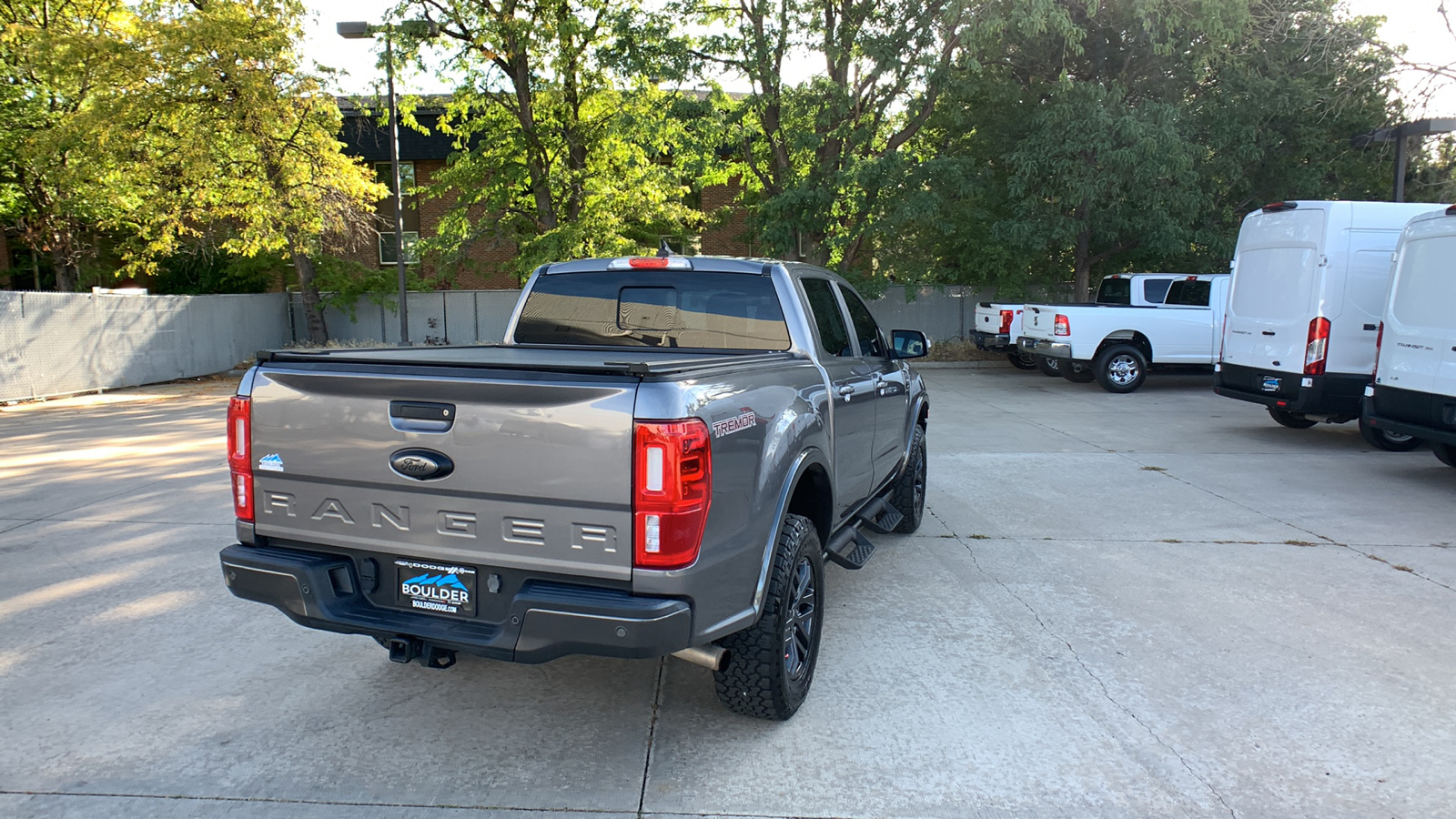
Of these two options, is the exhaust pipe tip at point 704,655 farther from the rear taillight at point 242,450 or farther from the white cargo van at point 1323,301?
the white cargo van at point 1323,301

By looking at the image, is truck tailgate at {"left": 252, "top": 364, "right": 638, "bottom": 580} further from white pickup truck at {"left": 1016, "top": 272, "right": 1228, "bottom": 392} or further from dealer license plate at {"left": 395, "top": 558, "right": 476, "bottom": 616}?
white pickup truck at {"left": 1016, "top": 272, "right": 1228, "bottom": 392}

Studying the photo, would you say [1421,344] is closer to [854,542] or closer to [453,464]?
[854,542]

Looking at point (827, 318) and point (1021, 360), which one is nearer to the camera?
point (827, 318)

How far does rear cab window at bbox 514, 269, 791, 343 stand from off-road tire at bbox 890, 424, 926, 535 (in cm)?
224

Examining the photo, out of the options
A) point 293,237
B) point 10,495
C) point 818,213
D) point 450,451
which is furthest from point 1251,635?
point 293,237

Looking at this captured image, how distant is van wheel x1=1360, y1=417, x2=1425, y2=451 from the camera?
909 centimetres

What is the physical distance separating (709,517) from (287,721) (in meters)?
2.05

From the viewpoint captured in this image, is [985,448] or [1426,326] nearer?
[1426,326]

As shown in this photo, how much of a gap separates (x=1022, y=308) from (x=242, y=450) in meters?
15.7

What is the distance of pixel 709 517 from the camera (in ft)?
9.80

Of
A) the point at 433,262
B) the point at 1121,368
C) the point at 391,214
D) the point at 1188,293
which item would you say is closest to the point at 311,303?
the point at 433,262

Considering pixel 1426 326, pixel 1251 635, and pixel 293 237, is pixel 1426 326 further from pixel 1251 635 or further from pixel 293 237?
pixel 293 237

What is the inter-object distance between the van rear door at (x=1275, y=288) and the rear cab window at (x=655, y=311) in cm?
810

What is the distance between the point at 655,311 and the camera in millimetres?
4730
